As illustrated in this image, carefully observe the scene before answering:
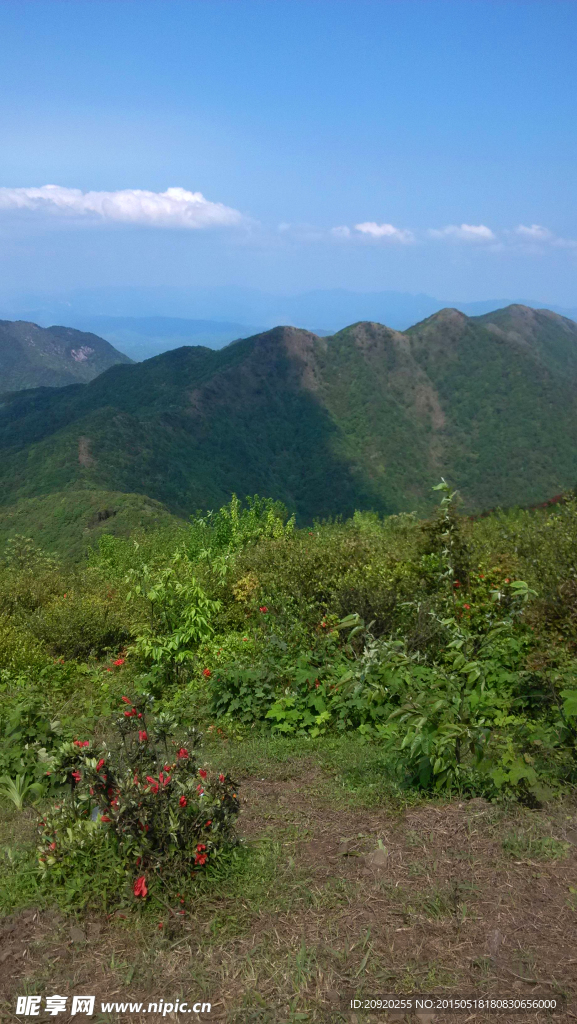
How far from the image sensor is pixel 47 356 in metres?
134

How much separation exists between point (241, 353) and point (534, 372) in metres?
31.6

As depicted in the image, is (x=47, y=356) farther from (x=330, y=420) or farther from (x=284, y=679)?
(x=284, y=679)

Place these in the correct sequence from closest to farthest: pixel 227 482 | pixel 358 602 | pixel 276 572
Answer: pixel 358 602 < pixel 276 572 < pixel 227 482

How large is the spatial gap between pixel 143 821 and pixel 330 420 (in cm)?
7071

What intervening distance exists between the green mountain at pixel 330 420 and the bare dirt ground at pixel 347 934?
132 ft

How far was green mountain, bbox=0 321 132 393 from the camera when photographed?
12425cm

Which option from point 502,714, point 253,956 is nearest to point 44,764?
point 253,956

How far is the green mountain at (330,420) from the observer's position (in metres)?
52.9

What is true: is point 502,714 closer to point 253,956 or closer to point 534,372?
point 253,956

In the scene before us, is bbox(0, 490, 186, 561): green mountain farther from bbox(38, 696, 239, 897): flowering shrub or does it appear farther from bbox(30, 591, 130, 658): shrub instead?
bbox(38, 696, 239, 897): flowering shrub

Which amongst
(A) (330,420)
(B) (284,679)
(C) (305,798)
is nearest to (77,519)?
(B) (284,679)

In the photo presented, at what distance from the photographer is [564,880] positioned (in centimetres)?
305

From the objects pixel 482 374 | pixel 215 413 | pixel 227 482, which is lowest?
pixel 227 482

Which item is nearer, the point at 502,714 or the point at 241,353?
the point at 502,714
